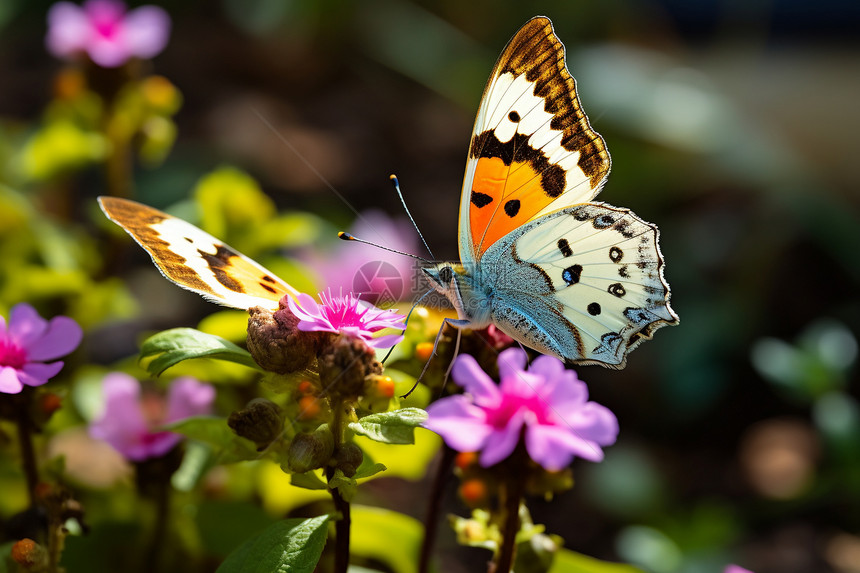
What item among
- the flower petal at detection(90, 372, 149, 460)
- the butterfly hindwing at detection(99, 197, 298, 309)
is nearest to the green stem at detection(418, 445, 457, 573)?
the butterfly hindwing at detection(99, 197, 298, 309)

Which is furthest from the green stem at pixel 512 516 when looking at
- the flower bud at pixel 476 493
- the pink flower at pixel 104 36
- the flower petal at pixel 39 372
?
the pink flower at pixel 104 36

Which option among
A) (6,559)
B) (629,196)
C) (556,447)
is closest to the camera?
(556,447)

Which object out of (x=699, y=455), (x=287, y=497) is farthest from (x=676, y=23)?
(x=287, y=497)

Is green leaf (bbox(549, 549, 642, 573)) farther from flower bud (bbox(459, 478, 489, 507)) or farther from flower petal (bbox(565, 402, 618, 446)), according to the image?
flower petal (bbox(565, 402, 618, 446))

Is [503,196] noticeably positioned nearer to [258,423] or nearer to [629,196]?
[258,423]

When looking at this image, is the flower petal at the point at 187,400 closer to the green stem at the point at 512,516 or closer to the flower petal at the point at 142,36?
the green stem at the point at 512,516

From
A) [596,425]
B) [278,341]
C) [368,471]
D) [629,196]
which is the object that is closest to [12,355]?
[278,341]

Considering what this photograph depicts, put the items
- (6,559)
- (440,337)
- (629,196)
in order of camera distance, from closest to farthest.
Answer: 1. (6,559)
2. (440,337)
3. (629,196)

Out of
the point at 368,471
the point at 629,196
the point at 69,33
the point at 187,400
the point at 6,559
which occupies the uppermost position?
the point at 629,196
